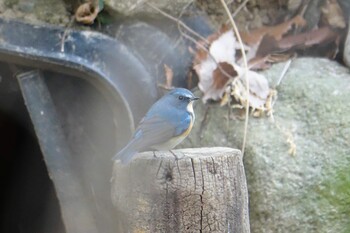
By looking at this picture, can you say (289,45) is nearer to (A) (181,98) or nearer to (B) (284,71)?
(B) (284,71)

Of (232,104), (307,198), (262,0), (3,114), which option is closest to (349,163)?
(307,198)

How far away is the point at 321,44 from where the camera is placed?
503 centimetres

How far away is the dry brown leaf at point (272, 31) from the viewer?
4.88 metres

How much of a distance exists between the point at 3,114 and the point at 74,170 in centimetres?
75

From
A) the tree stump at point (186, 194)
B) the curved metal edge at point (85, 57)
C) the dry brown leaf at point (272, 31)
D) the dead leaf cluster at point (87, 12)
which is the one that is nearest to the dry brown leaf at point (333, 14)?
the dry brown leaf at point (272, 31)

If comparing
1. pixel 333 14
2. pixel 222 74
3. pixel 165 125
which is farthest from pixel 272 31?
pixel 165 125

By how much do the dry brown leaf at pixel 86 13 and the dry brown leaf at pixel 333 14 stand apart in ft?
4.77

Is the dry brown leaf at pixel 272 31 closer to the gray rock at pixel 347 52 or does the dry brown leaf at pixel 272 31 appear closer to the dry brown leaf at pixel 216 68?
the dry brown leaf at pixel 216 68

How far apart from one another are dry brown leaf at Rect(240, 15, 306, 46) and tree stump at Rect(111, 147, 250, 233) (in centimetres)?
174

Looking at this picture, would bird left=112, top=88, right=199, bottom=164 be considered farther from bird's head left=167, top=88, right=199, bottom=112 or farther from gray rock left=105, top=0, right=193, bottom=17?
gray rock left=105, top=0, right=193, bottom=17

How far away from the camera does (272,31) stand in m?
4.94

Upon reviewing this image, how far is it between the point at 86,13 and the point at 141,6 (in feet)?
1.06

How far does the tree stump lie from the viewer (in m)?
3.14

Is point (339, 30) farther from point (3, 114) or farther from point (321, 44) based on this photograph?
point (3, 114)
